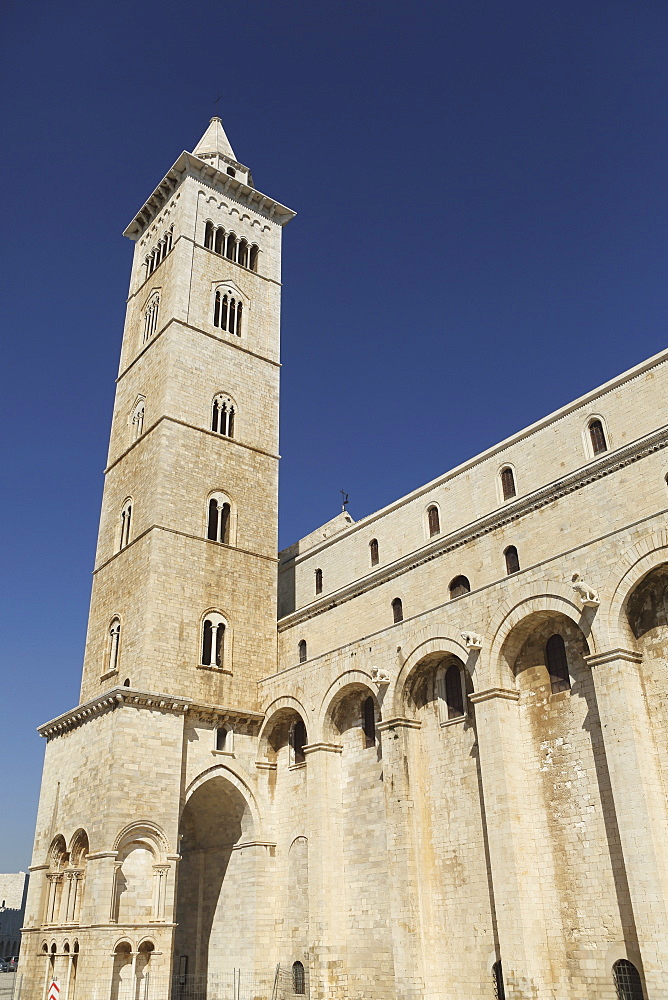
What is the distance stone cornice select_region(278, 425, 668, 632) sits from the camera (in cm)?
2027

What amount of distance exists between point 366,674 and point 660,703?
8.06 m

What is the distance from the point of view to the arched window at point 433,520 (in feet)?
85.1

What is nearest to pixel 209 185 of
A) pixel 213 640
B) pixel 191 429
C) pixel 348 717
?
pixel 191 429

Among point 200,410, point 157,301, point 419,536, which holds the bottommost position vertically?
point 419,536

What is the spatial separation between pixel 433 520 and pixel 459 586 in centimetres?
325

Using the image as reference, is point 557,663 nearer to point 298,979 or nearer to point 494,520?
point 494,520

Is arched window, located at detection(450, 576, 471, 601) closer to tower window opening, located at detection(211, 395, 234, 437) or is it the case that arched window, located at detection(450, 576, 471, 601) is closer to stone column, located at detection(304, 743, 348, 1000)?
stone column, located at detection(304, 743, 348, 1000)

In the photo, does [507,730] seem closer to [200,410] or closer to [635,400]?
[635,400]

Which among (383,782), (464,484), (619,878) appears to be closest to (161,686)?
(383,782)

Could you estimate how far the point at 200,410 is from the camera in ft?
92.4

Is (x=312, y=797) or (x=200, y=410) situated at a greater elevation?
(x=200, y=410)

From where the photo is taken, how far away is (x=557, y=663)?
18.1m

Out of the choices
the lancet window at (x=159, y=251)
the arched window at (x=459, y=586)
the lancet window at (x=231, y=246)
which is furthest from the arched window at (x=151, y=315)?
the arched window at (x=459, y=586)

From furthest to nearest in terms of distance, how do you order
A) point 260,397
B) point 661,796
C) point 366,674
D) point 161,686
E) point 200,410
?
point 260,397 < point 200,410 < point 161,686 < point 366,674 < point 661,796
